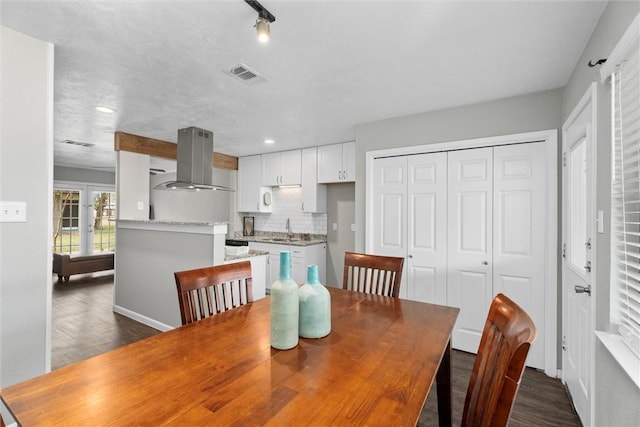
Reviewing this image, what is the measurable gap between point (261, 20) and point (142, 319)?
11.4 feet

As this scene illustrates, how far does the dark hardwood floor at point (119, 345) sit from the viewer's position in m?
1.97

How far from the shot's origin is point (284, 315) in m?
1.07

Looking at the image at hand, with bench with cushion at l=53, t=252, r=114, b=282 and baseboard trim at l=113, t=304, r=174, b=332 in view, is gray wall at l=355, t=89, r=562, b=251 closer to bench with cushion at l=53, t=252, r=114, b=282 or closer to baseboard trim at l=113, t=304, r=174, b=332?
baseboard trim at l=113, t=304, r=174, b=332

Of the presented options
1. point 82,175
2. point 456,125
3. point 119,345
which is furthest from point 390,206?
point 82,175

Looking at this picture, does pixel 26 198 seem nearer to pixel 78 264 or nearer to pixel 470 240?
pixel 470 240

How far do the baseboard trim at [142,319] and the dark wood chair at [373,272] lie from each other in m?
2.18

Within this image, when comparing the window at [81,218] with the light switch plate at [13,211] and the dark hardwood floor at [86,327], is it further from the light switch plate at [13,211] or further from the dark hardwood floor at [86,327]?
the light switch plate at [13,211]

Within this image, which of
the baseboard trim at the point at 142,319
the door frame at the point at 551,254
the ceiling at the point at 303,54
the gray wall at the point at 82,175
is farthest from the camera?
the gray wall at the point at 82,175

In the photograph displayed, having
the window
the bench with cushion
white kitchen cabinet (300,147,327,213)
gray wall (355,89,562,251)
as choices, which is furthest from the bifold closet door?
the window

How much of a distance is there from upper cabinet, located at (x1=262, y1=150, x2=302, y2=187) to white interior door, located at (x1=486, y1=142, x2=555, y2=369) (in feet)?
9.54

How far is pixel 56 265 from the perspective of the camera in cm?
562

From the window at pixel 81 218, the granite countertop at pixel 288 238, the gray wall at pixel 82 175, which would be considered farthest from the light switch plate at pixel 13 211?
the gray wall at pixel 82 175

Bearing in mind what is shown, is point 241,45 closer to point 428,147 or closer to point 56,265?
point 428,147

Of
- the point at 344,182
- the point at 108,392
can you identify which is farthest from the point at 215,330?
the point at 344,182
